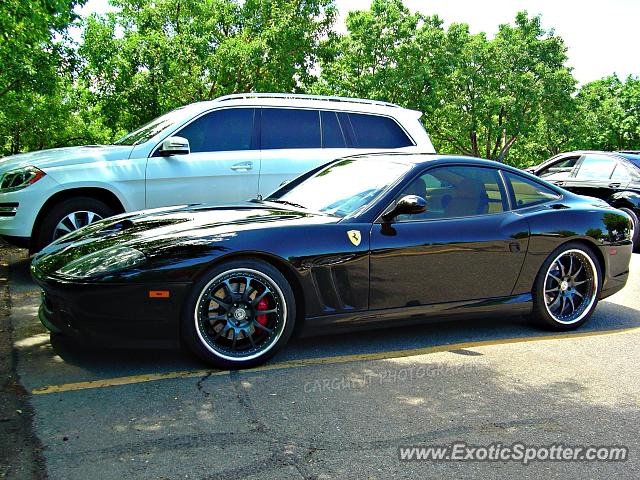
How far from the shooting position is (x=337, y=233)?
4535mm

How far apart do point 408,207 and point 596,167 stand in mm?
7824

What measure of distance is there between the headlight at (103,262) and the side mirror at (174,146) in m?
3.08

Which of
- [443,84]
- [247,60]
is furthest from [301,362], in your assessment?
[443,84]

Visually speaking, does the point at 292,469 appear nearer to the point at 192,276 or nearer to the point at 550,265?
the point at 192,276

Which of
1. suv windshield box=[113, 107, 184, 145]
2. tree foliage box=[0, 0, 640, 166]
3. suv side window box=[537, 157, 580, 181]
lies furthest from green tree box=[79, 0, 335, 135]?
suv side window box=[537, 157, 580, 181]

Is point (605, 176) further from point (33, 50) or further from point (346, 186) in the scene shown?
point (33, 50)

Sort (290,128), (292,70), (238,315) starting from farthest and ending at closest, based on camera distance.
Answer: (292,70), (290,128), (238,315)

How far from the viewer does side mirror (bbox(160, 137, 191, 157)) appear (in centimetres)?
716

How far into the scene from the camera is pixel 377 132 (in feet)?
28.1

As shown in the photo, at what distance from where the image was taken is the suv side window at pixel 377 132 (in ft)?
27.9

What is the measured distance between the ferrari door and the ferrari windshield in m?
0.23

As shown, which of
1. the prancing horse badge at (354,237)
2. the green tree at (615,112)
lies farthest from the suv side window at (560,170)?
the green tree at (615,112)

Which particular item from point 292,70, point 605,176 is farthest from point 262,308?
point 292,70

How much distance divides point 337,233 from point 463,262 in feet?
3.40
